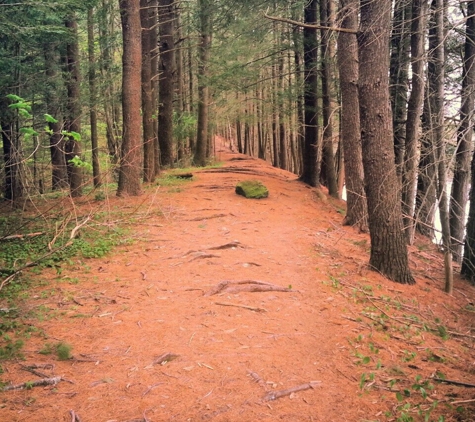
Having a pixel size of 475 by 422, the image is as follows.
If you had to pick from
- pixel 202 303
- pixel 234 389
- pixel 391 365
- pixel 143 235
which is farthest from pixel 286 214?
pixel 234 389

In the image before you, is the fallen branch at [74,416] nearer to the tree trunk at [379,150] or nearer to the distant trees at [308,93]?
the distant trees at [308,93]

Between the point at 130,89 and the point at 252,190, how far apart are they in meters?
4.37

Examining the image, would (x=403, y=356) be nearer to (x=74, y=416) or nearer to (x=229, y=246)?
(x=74, y=416)

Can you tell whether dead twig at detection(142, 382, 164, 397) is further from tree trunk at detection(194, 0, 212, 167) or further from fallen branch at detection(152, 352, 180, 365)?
tree trunk at detection(194, 0, 212, 167)

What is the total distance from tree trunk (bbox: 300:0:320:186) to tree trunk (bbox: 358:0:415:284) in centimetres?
624

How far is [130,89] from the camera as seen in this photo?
35.4 feet

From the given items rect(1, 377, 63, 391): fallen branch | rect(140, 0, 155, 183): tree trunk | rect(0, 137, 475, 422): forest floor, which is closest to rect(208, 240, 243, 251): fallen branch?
rect(0, 137, 475, 422): forest floor

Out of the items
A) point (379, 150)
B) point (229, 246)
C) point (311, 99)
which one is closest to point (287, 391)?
point (229, 246)

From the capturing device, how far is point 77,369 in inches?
150

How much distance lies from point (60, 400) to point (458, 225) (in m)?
10.5

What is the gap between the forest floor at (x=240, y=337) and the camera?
3361mm

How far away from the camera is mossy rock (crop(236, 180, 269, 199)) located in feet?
39.3

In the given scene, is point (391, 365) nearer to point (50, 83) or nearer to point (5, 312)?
point (5, 312)

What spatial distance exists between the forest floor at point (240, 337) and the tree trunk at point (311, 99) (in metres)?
6.86
